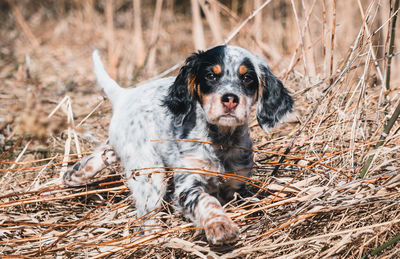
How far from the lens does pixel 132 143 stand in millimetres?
2613

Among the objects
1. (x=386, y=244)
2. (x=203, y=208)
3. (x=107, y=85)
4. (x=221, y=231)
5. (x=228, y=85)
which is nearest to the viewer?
(x=386, y=244)

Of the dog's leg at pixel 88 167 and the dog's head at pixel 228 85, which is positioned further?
the dog's leg at pixel 88 167

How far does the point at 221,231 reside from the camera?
1824 mm

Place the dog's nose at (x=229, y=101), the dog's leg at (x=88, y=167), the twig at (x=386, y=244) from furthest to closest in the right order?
1. the dog's leg at (x=88, y=167)
2. the dog's nose at (x=229, y=101)
3. the twig at (x=386, y=244)

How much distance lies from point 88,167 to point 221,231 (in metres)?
1.19

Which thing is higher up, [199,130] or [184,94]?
[184,94]

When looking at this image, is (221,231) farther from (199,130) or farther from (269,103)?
(269,103)

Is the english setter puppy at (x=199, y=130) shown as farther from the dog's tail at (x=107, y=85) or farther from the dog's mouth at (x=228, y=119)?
the dog's tail at (x=107, y=85)

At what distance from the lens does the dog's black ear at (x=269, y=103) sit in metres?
2.47

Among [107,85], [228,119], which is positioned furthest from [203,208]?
[107,85]

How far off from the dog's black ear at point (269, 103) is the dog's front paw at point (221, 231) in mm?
793

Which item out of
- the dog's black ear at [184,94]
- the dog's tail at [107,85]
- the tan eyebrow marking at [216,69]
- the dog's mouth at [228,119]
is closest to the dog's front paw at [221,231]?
the dog's mouth at [228,119]

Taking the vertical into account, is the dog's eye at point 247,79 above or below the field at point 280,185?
above

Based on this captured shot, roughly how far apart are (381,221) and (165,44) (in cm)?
567
